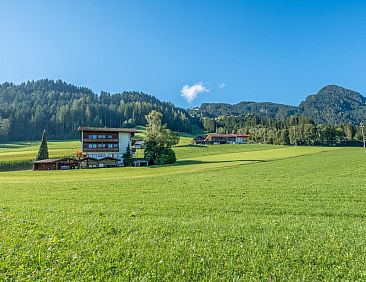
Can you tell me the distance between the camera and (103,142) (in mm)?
76500

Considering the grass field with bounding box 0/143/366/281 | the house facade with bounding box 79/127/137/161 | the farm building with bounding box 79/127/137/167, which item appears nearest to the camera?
the grass field with bounding box 0/143/366/281

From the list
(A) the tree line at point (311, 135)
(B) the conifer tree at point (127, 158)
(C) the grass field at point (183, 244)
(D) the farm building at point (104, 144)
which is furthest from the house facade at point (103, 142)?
(A) the tree line at point (311, 135)

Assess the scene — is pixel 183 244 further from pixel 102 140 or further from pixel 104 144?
pixel 102 140

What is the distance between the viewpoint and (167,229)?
9672 millimetres

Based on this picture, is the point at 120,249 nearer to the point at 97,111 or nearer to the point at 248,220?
the point at 248,220

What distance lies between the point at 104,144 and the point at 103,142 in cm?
65

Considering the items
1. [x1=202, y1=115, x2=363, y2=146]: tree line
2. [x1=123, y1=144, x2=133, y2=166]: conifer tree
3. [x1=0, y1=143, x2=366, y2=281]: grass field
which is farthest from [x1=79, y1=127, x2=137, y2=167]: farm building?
[x1=202, y1=115, x2=363, y2=146]: tree line

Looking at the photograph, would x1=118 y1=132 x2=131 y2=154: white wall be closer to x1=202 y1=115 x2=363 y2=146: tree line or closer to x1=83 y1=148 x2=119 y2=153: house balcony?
x1=83 y1=148 x2=119 y2=153: house balcony

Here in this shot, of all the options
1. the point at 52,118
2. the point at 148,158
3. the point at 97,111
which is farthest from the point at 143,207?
the point at 97,111

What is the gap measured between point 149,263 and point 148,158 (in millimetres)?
66618

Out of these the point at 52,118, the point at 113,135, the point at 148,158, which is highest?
the point at 52,118

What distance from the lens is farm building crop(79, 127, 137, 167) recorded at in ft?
245

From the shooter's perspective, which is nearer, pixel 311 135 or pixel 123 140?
pixel 123 140

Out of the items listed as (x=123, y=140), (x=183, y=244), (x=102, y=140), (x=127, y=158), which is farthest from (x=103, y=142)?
(x=183, y=244)
